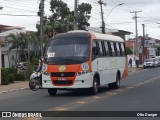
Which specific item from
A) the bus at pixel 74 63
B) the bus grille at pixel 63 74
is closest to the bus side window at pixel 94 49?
the bus at pixel 74 63

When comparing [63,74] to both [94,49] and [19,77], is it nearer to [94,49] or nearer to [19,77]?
[94,49]

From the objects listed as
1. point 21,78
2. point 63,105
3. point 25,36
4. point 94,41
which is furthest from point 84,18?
point 63,105

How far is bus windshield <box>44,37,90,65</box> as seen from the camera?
62.1 feet

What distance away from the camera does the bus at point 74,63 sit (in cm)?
1878

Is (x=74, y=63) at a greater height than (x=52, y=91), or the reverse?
(x=74, y=63)

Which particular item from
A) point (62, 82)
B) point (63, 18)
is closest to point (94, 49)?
point (62, 82)

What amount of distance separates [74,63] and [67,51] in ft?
2.62

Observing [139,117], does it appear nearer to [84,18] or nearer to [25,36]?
[25,36]

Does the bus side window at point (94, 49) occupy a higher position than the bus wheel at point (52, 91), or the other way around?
the bus side window at point (94, 49)

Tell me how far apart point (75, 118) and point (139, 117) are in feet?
5.98

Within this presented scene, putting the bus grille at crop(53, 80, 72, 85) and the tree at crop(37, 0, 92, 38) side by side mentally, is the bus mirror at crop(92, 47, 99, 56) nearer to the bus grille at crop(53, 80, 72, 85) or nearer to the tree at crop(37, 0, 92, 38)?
the bus grille at crop(53, 80, 72, 85)

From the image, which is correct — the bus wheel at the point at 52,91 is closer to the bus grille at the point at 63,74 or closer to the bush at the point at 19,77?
the bus grille at the point at 63,74

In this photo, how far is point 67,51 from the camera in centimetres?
1925

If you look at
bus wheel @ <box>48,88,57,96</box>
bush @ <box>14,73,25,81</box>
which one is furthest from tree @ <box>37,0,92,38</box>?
bus wheel @ <box>48,88,57,96</box>
